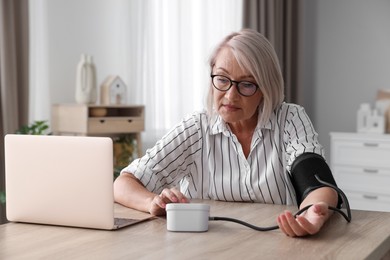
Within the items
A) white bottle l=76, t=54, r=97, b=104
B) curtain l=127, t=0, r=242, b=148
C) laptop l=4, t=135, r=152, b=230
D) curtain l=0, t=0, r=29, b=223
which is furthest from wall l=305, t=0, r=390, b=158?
laptop l=4, t=135, r=152, b=230

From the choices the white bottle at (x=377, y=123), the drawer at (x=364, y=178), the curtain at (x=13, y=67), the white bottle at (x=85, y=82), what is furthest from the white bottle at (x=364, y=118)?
the curtain at (x=13, y=67)

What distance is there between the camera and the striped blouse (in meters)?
2.23

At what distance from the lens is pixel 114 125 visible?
4.23 metres

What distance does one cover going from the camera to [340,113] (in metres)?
5.74

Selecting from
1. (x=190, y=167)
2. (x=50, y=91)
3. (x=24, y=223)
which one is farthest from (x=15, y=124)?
(x=24, y=223)

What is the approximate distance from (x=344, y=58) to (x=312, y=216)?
421cm

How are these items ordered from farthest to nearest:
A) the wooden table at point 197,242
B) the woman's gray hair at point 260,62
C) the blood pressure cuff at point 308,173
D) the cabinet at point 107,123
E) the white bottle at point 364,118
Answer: the white bottle at point 364,118 → the cabinet at point 107,123 → the woman's gray hair at point 260,62 → the blood pressure cuff at point 308,173 → the wooden table at point 197,242

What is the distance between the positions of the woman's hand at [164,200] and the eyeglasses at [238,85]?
0.46 metres

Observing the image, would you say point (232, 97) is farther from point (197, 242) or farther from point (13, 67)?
point (13, 67)

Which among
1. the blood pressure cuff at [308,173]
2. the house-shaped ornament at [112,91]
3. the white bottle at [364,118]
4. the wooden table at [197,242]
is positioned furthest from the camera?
the white bottle at [364,118]

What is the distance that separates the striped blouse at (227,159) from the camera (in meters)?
2.23

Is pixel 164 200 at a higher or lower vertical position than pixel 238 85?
lower

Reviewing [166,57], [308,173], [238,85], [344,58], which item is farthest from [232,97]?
[344,58]

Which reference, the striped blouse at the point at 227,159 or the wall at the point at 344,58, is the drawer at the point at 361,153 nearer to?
the wall at the point at 344,58
